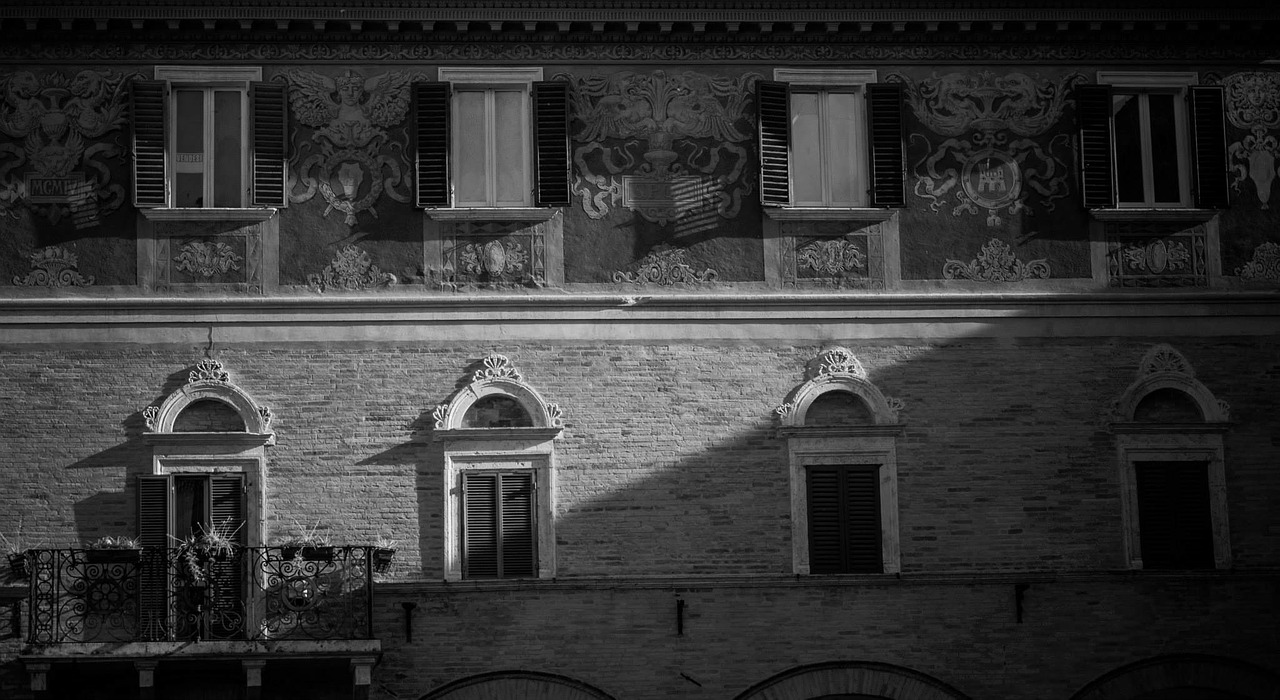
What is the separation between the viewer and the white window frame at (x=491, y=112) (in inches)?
816

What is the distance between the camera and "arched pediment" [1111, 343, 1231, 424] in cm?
2077

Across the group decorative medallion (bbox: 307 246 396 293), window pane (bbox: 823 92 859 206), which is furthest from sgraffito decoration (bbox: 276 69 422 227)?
window pane (bbox: 823 92 859 206)

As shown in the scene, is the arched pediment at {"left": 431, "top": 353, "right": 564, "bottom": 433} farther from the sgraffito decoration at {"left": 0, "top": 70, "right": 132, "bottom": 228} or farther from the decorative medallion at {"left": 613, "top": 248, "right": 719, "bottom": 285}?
the sgraffito decoration at {"left": 0, "top": 70, "right": 132, "bottom": 228}

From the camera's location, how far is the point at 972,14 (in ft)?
69.7

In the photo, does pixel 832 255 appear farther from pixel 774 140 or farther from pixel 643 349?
pixel 643 349

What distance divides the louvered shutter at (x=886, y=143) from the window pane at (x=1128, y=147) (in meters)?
2.45

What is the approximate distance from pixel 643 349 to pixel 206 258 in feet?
15.7

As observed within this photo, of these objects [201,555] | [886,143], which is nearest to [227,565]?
[201,555]

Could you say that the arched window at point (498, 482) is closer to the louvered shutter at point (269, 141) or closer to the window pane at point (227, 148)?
the louvered shutter at point (269, 141)

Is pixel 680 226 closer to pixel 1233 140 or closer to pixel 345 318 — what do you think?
pixel 345 318

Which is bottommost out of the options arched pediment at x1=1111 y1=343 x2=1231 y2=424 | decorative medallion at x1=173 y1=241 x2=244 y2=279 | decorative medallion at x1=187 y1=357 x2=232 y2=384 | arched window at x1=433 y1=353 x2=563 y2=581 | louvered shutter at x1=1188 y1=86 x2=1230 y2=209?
arched window at x1=433 y1=353 x2=563 y2=581

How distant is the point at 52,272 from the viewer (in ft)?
66.7

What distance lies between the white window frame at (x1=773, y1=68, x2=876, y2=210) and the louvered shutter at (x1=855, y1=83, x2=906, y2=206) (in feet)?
0.43

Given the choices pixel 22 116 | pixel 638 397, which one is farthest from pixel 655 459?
pixel 22 116
